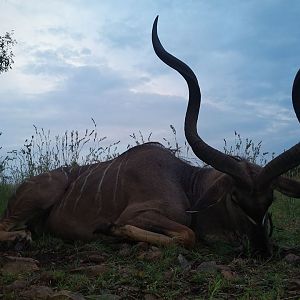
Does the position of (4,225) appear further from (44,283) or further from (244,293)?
(244,293)

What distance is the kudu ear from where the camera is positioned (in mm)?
3982

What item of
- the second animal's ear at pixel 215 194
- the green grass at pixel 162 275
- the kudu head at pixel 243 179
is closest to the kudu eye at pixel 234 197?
the kudu head at pixel 243 179

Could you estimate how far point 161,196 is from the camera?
14.0ft

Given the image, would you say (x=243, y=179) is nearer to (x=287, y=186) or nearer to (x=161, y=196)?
(x=287, y=186)

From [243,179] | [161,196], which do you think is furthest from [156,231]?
[243,179]

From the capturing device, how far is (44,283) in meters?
2.63

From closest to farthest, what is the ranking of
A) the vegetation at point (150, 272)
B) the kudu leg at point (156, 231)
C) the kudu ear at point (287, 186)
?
the vegetation at point (150, 272), the kudu leg at point (156, 231), the kudu ear at point (287, 186)

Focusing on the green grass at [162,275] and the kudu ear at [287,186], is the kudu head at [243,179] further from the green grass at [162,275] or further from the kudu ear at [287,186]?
the green grass at [162,275]

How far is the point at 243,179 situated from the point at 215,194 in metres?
0.41

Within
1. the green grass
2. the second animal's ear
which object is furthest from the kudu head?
the green grass

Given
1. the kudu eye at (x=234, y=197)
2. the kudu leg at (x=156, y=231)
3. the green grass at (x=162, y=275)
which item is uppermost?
the kudu eye at (x=234, y=197)

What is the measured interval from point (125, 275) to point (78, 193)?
205 cm

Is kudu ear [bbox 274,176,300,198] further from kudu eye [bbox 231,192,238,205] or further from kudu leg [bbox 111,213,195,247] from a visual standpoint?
kudu leg [bbox 111,213,195,247]

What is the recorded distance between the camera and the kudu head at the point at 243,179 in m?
3.62
